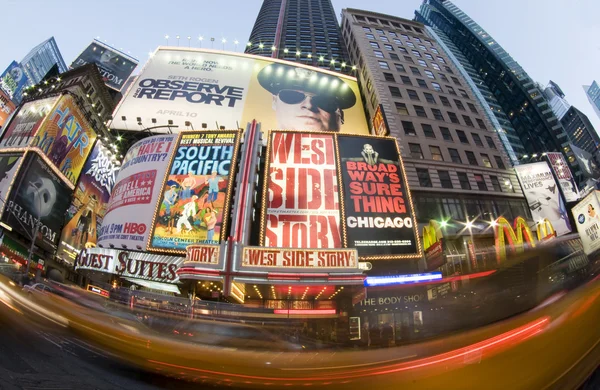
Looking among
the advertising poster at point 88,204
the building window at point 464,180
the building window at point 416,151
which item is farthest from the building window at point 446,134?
the advertising poster at point 88,204

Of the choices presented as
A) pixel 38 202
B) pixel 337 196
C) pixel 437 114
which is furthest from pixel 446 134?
pixel 38 202

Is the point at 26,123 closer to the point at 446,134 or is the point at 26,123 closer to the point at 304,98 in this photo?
the point at 304,98

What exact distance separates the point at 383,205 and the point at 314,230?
212 inches

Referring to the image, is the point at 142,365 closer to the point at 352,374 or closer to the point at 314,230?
the point at 352,374

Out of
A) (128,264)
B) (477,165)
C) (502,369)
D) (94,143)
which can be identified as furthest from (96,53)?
(502,369)

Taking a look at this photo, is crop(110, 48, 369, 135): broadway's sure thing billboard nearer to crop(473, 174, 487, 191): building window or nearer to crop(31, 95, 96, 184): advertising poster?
crop(31, 95, 96, 184): advertising poster

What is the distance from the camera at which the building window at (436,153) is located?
98.2 ft

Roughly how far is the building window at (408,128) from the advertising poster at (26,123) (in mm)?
37666

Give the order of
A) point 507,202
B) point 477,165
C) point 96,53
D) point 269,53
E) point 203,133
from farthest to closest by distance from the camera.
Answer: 1. point 269,53
2. point 96,53
3. point 477,165
4. point 507,202
5. point 203,133

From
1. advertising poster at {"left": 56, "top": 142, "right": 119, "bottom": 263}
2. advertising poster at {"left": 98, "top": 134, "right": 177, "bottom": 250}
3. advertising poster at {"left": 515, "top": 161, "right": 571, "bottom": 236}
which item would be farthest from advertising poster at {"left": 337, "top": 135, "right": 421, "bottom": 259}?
advertising poster at {"left": 56, "top": 142, "right": 119, "bottom": 263}

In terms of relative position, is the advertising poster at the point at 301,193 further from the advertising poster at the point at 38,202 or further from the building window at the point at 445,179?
the advertising poster at the point at 38,202

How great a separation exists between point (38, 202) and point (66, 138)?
760 cm

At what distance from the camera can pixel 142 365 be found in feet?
9.05

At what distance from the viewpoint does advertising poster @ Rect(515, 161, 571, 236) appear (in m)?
24.9
